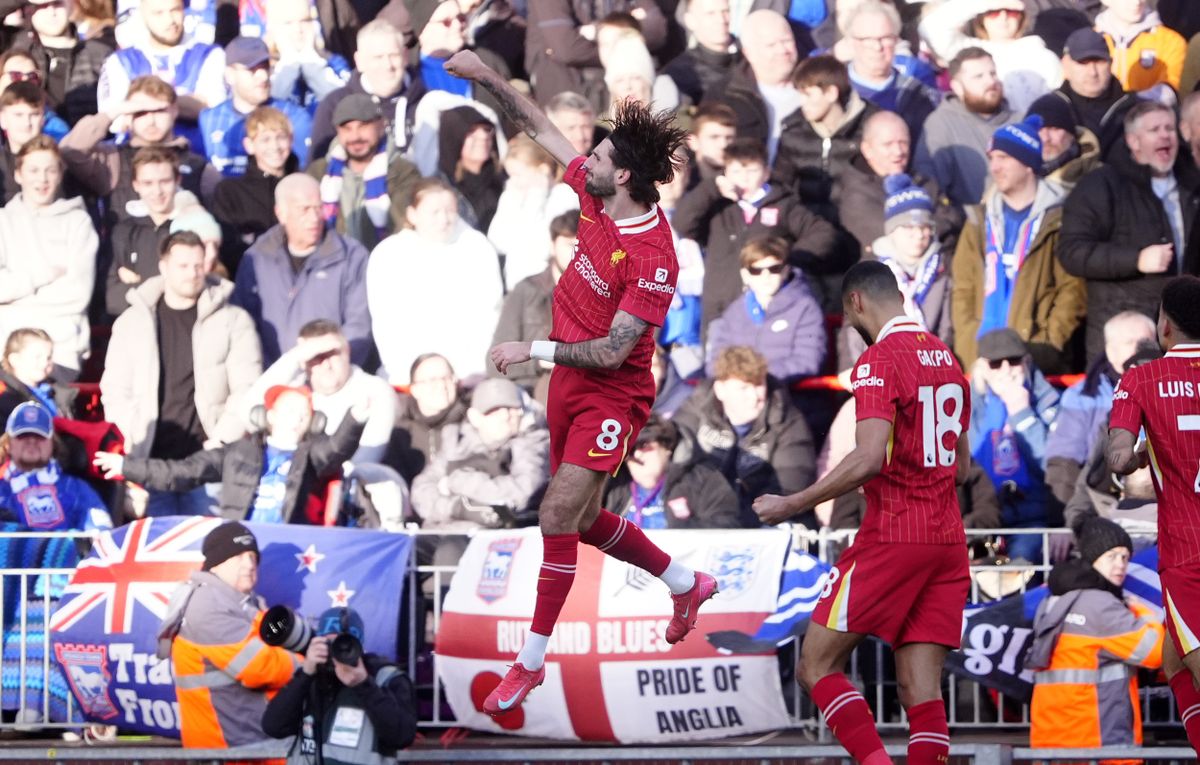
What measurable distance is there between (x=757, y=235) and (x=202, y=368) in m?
4.06

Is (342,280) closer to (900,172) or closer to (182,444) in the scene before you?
(182,444)

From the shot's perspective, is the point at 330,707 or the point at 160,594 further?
the point at 160,594

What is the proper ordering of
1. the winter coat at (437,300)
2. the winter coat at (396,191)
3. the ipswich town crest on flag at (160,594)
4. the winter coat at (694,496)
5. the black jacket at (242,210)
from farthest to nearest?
the black jacket at (242,210), the winter coat at (396,191), the winter coat at (437,300), the winter coat at (694,496), the ipswich town crest on flag at (160,594)

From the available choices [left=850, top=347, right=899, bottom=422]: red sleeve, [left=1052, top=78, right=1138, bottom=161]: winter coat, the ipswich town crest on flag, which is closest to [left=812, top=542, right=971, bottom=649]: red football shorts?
[left=850, top=347, right=899, bottom=422]: red sleeve

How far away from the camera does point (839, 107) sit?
492 inches

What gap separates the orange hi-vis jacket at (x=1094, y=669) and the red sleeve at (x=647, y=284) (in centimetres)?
358

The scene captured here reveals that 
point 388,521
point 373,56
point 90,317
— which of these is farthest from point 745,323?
point 90,317

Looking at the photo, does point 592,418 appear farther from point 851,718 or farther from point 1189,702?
point 1189,702

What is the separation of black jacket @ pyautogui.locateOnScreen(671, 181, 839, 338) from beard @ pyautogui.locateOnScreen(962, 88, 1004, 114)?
4.54ft

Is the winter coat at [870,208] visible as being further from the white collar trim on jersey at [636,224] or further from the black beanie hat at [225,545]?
the white collar trim on jersey at [636,224]

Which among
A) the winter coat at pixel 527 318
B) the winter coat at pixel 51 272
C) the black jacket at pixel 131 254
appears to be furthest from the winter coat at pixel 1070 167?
the winter coat at pixel 51 272

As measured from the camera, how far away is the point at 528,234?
1273 centimetres

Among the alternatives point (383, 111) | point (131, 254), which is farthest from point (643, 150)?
point (131, 254)

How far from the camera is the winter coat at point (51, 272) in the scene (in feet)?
42.4
